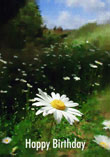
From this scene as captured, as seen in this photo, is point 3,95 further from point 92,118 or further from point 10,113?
point 92,118

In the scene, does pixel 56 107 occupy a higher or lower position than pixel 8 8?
higher

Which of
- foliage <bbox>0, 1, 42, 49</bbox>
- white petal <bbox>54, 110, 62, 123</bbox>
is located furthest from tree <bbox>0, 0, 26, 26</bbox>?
white petal <bbox>54, 110, 62, 123</bbox>

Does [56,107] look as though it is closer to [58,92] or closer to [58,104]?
[58,104]

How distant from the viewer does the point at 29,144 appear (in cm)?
94

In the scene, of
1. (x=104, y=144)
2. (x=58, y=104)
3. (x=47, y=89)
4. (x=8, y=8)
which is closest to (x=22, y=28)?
(x=8, y=8)

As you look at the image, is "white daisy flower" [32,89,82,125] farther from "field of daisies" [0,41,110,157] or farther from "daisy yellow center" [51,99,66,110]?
"field of daisies" [0,41,110,157]

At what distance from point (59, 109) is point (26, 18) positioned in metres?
4.06

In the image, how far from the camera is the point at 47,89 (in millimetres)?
3117

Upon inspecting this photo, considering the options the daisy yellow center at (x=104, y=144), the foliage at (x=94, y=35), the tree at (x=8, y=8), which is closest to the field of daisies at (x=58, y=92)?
the daisy yellow center at (x=104, y=144)

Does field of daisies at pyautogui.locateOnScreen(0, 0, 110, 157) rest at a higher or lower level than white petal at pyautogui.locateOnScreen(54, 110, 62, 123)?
lower

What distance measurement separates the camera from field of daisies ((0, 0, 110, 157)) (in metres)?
1.22

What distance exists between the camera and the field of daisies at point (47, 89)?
122cm

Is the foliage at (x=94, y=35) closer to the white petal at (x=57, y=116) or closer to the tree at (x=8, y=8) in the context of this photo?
the tree at (x=8, y=8)

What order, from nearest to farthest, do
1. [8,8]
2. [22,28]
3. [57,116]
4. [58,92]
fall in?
[57,116], [58,92], [8,8], [22,28]
